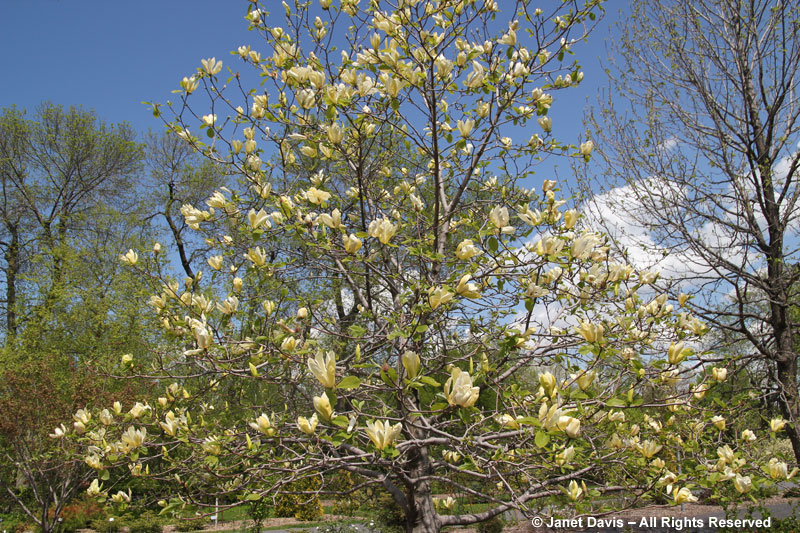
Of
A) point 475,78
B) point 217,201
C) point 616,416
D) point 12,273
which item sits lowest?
point 616,416

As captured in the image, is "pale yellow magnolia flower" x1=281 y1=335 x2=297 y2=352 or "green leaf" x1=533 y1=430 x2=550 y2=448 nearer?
"green leaf" x1=533 y1=430 x2=550 y2=448

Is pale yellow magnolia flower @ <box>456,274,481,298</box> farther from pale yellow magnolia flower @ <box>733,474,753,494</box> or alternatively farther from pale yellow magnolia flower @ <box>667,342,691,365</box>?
pale yellow magnolia flower @ <box>733,474,753,494</box>

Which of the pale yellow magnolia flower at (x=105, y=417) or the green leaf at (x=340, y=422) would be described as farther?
the pale yellow magnolia flower at (x=105, y=417)

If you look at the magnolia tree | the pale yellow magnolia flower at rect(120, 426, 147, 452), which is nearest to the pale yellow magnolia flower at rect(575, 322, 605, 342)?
the magnolia tree

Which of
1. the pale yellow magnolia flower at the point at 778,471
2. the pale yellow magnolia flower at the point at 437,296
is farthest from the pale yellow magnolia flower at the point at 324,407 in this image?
the pale yellow magnolia flower at the point at 778,471

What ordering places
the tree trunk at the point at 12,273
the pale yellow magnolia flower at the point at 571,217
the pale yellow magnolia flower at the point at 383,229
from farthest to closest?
the tree trunk at the point at 12,273 < the pale yellow magnolia flower at the point at 571,217 < the pale yellow magnolia flower at the point at 383,229

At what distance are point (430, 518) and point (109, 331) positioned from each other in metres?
11.3

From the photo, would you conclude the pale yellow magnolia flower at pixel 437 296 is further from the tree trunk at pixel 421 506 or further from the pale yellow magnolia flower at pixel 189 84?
the pale yellow magnolia flower at pixel 189 84

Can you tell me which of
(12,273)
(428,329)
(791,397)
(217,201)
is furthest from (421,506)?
(12,273)

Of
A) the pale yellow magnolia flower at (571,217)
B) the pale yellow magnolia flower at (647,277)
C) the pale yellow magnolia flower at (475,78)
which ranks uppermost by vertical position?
the pale yellow magnolia flower at (475,78)

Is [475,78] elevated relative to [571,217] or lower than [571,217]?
elevated

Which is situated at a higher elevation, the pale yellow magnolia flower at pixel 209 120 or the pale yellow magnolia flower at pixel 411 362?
the pale yellow magnolia flower at pixel 209 120

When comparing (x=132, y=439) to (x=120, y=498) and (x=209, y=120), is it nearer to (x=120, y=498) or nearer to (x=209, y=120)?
(x=120, y=498)

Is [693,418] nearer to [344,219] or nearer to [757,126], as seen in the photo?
[344,219]
